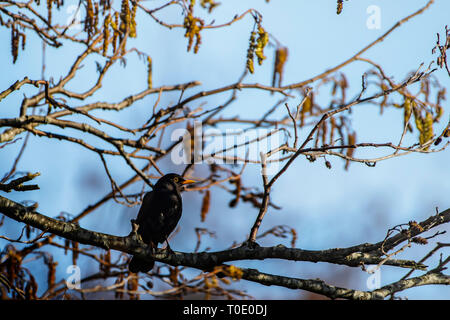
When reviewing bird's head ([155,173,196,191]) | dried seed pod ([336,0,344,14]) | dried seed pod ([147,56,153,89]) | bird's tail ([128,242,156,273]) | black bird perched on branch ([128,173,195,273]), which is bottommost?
bird's tail ([128,242,156,273])

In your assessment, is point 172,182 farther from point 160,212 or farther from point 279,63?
point 279,63

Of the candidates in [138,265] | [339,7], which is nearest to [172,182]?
[138,265]

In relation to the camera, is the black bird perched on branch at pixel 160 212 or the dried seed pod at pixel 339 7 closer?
the dried seed pod at pixel 339 7

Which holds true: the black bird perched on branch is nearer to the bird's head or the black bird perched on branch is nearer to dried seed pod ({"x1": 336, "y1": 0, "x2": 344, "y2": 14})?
the bird's head

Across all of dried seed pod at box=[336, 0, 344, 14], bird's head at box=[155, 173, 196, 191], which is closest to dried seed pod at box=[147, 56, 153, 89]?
bird's head at box=[155, 173, 196, 191]

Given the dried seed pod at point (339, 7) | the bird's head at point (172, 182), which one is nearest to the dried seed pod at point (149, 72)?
the bird's head at point (172, 182)

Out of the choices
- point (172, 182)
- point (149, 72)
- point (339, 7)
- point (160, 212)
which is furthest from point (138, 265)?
point (339, 7)

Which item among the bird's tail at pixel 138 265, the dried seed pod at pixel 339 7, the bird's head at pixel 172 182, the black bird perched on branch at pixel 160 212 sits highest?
the dried seed pod at pixel 339 7

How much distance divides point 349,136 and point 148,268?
2766 millimetres

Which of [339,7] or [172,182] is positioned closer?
[339,7]

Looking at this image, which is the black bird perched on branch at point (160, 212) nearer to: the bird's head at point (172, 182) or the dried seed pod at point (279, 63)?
the bird's head at point (172, 182)

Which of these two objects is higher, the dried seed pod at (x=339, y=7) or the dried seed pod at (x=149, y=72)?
the dried seed pod at (x=149, y=72)

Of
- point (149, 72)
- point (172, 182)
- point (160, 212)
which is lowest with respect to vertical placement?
point (160, 212)

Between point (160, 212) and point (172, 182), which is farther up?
point (172, 182)
